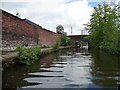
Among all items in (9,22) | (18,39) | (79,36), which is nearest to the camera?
(9,22)

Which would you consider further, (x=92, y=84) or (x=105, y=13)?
(x=105, y=13)

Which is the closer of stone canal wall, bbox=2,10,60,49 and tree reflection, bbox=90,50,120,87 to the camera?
tree reflection, bbox=90,50,120,87

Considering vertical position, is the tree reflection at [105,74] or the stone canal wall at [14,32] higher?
the stone canal wall at [14,32]

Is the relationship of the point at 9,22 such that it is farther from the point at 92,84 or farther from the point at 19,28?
the point at 92,84

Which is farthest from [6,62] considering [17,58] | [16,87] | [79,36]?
[79,36]

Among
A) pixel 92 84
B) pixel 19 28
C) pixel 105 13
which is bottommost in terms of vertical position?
pixel 92 84

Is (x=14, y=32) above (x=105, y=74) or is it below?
above

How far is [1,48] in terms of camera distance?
18.4 meters

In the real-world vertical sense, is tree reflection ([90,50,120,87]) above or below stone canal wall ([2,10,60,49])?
below

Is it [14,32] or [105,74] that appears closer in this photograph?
[105,74]

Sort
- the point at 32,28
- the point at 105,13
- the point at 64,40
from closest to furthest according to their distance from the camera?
the point at 32,28 < the point at 105,13 < the point at 64,40

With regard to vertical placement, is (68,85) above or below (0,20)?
below

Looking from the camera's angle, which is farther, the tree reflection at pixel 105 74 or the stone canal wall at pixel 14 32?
the stone canal wall at pixel 14 32

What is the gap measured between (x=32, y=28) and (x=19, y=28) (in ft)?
28.7
